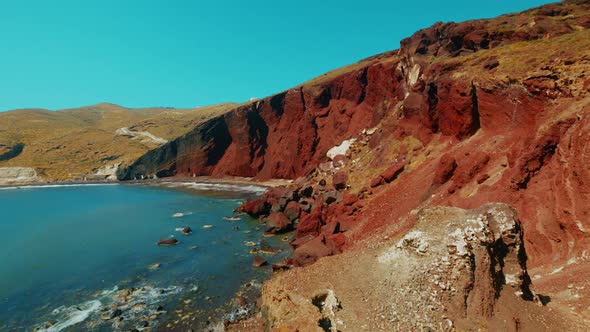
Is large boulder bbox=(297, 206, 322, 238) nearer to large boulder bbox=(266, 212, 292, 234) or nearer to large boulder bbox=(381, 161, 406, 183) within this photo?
large boulder bbox=(266, 212, 292, 234)

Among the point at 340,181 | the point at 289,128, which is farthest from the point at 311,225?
the point at 289,128

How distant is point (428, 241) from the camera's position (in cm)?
1304

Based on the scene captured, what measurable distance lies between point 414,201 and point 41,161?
162412 mm

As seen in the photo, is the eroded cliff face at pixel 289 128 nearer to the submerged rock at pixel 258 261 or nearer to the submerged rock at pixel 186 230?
the submerged rock at pixel 186 230

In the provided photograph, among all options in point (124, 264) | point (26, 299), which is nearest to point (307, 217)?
point (124, 264)

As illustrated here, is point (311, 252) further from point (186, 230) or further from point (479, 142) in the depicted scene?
point (186, 230)

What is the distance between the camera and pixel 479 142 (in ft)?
98.0

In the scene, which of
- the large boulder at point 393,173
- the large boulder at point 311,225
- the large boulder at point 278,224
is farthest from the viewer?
the large boulder at point 278,224

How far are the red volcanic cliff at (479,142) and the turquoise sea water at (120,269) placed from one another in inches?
313

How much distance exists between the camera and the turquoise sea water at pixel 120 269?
872 inches

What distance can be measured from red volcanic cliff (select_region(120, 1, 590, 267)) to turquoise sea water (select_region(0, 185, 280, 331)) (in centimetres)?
795

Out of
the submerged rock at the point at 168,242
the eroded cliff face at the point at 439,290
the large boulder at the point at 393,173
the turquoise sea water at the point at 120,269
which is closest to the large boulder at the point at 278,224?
the turquoise sea water at the point at 120,269

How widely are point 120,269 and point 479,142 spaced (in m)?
34.9

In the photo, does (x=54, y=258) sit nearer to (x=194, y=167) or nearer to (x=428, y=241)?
(x=428, y=241)
